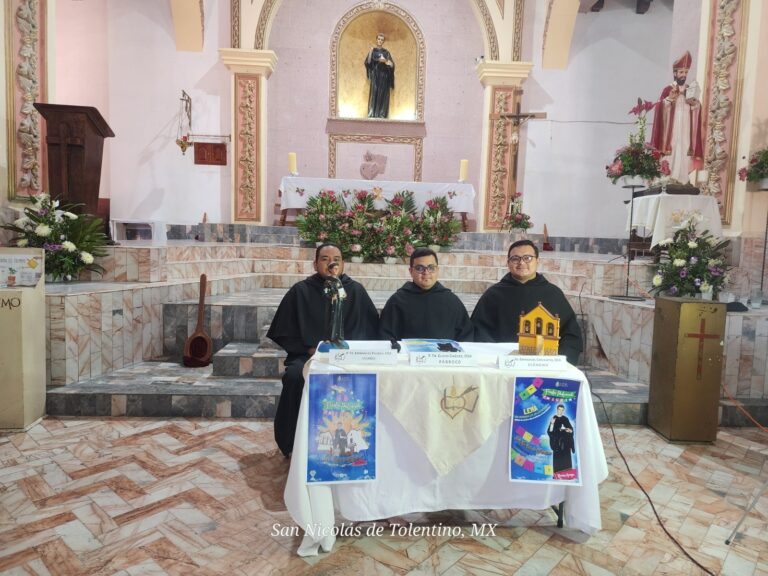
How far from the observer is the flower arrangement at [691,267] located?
5281 millimetres

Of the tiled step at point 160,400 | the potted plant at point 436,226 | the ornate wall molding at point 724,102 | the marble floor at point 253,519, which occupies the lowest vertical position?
the marble floor at point 253,519

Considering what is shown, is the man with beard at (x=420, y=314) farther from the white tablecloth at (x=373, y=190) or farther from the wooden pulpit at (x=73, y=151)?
the white tablecloth at (x=373, y=190)

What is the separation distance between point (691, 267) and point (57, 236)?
653cm

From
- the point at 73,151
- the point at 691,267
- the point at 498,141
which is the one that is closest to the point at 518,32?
the point at 498,141

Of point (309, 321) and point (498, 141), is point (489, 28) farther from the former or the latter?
point (309, 321)

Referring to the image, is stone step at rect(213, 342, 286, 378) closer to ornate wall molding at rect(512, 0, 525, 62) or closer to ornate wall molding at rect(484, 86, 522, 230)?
ornate wall molding at rect(484, 86, 522, 230)

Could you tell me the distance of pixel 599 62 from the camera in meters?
10.7

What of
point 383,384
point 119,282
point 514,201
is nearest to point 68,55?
point 119,282

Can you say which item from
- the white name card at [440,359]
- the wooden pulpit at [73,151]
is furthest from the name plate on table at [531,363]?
the wooden pulpit at [73,151]

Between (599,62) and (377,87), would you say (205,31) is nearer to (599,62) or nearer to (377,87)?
(377,87)

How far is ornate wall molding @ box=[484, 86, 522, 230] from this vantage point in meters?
10.7

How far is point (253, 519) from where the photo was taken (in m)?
2.89

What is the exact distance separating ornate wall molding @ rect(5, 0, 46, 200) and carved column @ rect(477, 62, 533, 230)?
7.66m

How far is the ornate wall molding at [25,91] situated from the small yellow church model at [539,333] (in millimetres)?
6153
